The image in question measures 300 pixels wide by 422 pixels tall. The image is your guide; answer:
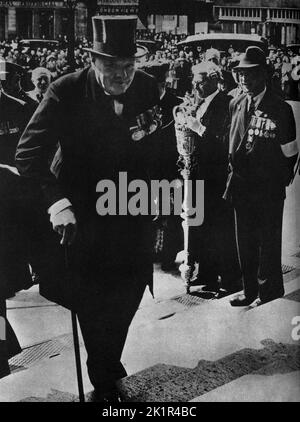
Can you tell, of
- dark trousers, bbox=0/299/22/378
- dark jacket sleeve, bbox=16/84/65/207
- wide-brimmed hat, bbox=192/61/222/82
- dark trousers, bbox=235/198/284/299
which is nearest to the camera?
dark jacket sleeve, bbox=16/84/65/207

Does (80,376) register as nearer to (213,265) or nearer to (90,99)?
(213,265)

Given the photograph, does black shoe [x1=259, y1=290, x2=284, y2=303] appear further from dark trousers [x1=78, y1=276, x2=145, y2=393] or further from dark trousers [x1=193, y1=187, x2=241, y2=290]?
dark trousers [x1=78, y1=276, x2=145, y2=393]

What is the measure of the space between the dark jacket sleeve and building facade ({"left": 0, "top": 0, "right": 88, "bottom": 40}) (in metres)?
0.36

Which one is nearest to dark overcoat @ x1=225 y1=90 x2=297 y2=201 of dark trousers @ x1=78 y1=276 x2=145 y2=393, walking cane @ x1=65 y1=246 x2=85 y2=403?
dark trousers @ x1=78 y1=276 x2=145 y2=393

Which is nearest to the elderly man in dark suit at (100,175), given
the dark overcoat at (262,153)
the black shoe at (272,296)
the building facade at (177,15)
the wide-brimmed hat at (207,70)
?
the building facade at (177,15)

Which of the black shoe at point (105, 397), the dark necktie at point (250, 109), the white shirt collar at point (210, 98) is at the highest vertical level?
the white shirt collar at point (210, 98)

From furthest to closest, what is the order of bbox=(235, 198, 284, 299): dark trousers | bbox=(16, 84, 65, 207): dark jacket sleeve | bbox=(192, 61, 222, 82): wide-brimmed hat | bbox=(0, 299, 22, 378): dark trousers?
1. bbox=(235, 198, 284, 299): dark trousers
2. bbox=(192, 61, 222, 82): wide-brimmed hat
3. bbox=(0, 299, 22, 378): dark trousers
4. bbox=(16, 84, 65, 207): dark jacket sleeve

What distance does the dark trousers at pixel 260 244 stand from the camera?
380cm

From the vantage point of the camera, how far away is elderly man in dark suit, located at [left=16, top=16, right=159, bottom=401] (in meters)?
3.49

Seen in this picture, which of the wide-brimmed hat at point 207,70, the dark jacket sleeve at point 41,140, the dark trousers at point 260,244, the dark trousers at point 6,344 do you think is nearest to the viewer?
the dark jacket sleeve at point 41,140

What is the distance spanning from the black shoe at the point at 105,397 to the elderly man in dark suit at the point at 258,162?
34.7 inches

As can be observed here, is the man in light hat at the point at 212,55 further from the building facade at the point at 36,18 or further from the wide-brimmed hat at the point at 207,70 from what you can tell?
the building facade at the point at 36,18

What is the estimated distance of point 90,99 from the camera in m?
3.52

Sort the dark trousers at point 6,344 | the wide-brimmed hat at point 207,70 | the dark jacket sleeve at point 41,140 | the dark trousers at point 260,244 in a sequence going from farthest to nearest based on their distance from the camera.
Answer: the dark trousers at point 260,244
the wide-brimmed hat at point 207,70
the dark trousers at point 6,344
the dark jacket sleeve at point 41,140
